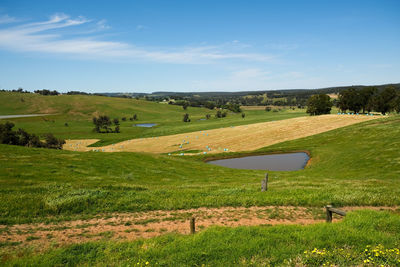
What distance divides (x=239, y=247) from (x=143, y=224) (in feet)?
22.0

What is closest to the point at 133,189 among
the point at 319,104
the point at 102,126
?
the point at 319,104

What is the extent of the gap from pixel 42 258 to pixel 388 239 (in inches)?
593

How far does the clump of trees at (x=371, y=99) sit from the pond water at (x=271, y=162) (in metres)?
83.6

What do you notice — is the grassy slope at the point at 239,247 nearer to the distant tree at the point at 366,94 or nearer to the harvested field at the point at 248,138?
the harvested field at the point at 248,138

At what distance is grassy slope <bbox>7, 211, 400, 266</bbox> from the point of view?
9352 mm

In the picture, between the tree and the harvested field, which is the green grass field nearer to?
the harvested field

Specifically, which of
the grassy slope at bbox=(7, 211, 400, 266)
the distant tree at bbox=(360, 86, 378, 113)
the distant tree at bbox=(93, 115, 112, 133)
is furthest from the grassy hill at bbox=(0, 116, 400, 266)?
the distant tree at bbox=(93, 115, 112, 133)

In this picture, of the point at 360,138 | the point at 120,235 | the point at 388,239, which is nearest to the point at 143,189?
the point at 120,235

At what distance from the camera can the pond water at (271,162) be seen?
152 feet

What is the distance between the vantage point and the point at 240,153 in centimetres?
6062

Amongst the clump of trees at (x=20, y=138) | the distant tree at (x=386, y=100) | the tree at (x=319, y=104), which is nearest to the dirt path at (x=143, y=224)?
the clump of trees at (x=20, y=138)

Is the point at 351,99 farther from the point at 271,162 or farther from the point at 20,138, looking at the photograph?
the point at 20,138

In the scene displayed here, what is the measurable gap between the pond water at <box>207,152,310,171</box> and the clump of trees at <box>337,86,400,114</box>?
274 ft

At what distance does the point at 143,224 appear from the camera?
47.0ft
